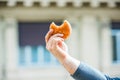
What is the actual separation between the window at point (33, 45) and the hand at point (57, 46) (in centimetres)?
1190

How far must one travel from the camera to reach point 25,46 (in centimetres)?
1298

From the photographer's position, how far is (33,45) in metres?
13.0

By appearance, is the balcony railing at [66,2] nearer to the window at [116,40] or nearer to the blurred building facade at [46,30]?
the blurred building facade at [46,30]

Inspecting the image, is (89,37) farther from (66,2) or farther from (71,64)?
(71,64)

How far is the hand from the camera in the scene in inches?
28.7

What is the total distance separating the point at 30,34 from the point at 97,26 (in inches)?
67.9

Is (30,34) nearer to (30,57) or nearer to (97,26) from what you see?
(30,57)

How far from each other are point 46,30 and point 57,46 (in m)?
11.9

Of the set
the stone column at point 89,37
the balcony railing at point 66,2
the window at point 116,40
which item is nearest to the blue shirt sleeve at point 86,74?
the balcony railing at point 66,2

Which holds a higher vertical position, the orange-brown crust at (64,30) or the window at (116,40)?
the orange-brown crust at (64,30)

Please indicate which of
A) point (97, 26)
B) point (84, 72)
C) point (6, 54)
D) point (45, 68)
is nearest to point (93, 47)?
point (97, 26)

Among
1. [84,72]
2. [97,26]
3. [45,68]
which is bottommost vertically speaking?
[45,68]

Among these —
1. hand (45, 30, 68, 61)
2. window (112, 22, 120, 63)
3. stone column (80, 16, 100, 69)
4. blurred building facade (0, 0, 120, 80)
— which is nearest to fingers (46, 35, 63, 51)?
hand (45, 30, 68, 61)

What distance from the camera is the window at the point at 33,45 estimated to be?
502 inches
